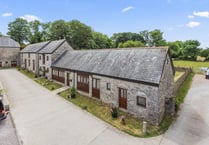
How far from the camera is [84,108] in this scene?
610 inches

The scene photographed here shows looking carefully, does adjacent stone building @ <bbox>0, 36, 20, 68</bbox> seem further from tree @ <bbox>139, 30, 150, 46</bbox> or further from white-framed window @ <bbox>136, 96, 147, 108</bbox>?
tree @ <bbox>139, 30, 150, 46</bbox>

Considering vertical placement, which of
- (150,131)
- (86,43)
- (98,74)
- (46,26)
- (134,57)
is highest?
(46,26)

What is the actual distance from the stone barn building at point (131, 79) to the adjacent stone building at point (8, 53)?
36796 mm

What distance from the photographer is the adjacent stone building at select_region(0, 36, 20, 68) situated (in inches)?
1823

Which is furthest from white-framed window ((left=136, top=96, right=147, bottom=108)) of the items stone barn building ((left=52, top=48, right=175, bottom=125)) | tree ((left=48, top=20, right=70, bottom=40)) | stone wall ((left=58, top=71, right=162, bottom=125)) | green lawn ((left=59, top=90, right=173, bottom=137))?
tree ((left=48, top=20, right=70, bottom=40))

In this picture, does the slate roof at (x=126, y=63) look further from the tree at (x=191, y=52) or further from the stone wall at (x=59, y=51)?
the tree at (x=191, y=52)

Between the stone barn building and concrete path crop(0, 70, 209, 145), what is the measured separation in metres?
2.15

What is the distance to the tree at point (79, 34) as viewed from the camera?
194 ft

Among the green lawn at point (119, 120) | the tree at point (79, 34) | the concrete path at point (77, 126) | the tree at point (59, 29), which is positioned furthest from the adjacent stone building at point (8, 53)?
the green lawn at point (119, 120)

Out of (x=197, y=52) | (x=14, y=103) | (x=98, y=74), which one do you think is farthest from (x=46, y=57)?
(x=197, y=52)

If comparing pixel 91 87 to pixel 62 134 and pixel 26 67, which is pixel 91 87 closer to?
pixel 62 134

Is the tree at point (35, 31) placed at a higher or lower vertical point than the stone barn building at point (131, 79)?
higher

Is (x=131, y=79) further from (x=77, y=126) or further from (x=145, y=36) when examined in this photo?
(x=145, y=36)

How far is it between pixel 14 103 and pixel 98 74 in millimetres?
9878
